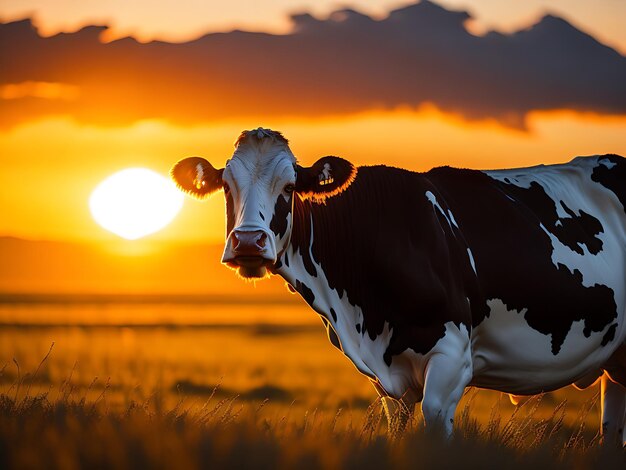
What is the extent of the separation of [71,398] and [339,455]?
2.67 metres

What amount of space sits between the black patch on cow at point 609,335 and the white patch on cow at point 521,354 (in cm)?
6

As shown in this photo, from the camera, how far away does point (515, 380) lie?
9.41 m

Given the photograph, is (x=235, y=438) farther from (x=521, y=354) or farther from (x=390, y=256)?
(x=521, y=354)

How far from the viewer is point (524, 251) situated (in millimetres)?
9422

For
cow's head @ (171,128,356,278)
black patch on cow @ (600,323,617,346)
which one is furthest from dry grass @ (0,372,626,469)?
black patch on cow @ (600,323,617,346)

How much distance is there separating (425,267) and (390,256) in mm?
297

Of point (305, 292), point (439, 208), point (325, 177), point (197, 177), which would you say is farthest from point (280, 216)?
point (439, 208)

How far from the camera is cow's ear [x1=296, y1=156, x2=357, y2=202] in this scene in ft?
27.9

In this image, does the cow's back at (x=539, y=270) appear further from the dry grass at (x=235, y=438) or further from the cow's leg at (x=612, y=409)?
the cow's leg at (x=612, y=409)

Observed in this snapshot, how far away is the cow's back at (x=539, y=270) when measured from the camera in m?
9.11

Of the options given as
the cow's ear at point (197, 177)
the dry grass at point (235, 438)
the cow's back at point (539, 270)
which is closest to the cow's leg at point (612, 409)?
the cow's back at point (539, 270)

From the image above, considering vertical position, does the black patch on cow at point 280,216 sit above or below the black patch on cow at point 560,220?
below

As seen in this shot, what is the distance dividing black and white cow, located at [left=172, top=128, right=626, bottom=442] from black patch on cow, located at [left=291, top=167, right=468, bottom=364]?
0.04ft

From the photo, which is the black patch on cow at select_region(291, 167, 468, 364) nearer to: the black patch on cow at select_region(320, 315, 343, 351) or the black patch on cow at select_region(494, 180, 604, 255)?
the black patch on cow at select_region(320, 315, 343, 351)
